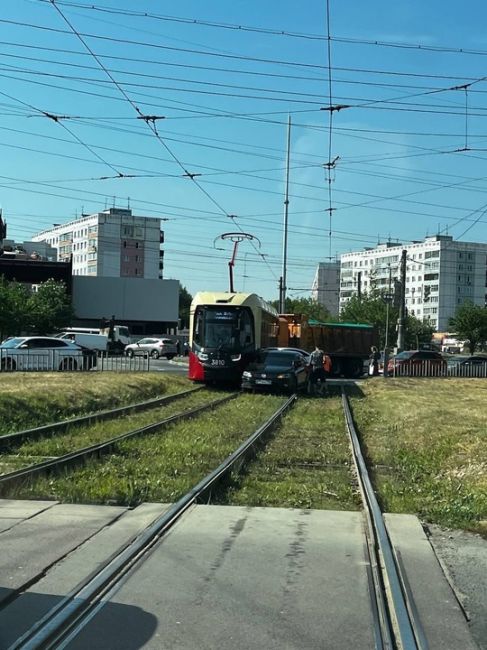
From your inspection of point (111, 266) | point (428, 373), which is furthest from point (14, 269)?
point (111, 266)

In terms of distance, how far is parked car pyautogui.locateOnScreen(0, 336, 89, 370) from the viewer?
28625 mm

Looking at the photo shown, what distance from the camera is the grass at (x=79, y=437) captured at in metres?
10.2

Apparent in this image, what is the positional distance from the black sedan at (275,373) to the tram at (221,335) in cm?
64

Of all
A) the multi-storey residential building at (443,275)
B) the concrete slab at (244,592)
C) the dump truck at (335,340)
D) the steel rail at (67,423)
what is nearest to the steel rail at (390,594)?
the concrete slab at (244,592)

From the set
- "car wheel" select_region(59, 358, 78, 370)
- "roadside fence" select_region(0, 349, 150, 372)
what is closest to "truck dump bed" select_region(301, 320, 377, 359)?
"roadside fence" select_region(0, 349, 150, 372)

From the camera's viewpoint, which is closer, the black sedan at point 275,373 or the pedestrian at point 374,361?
the black sedan at point 275,373

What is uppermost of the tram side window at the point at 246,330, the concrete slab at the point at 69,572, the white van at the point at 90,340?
the tram side window at the point at 246,330

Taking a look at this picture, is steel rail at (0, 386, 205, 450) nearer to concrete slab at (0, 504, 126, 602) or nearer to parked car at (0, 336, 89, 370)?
concrete slab at (0, 504, 126, 602)

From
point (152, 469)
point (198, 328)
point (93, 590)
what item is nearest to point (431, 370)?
point (198, 328)

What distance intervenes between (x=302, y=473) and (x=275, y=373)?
13587 mm

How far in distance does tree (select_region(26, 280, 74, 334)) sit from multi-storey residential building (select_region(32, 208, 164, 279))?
65458mm

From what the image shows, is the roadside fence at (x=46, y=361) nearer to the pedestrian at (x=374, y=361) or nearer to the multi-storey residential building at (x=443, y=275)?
the pedestrian at (x=374, y=361)

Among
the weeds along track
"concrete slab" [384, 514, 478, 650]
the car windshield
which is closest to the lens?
"concrete slab" [384, 514, 478, 650]

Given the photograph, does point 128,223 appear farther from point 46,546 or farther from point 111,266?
point 46,546
